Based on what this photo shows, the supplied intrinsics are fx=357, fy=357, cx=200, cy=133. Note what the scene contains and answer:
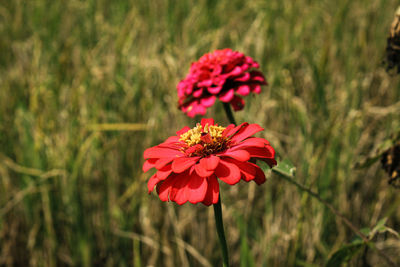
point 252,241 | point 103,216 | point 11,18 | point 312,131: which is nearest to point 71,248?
point 103,216

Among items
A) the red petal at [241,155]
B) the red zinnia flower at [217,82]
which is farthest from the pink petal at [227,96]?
the red petal at [241,155]

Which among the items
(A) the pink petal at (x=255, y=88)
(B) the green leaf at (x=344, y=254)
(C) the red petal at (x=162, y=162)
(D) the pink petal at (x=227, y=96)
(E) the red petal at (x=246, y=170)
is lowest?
(B) the green leaf at (x=344, y=254)

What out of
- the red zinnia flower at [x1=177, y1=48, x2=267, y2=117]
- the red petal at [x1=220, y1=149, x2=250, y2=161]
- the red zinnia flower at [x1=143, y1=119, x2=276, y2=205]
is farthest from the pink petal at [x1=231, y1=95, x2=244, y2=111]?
the red petal at [x1=220, y1=149, x2=250, y2=161]

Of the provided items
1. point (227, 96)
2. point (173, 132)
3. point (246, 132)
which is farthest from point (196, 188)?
point (173, 132)

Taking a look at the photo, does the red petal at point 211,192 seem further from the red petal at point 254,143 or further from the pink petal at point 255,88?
the pink petal at point 255,88

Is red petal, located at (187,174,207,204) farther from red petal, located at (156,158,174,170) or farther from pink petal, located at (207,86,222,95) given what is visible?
pink petal, located at (207,86,222,95)

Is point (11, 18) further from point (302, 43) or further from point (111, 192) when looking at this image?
point (302, 43)

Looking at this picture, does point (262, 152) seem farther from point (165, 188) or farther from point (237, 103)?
point (237, 103)
